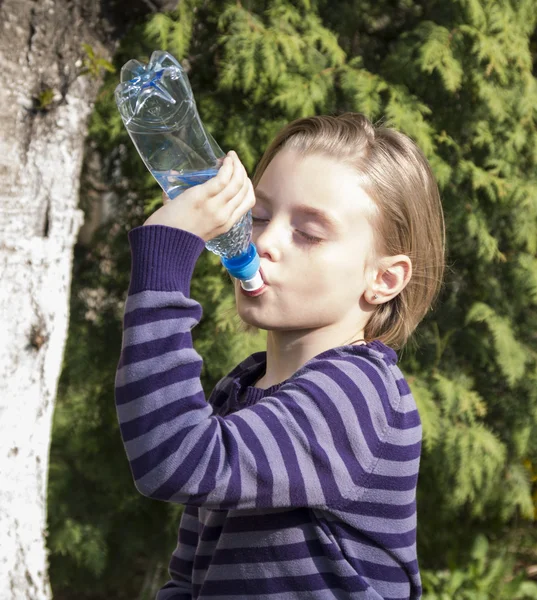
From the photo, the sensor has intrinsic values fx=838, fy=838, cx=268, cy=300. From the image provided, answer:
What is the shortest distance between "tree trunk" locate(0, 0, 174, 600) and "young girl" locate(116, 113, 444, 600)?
1316mm

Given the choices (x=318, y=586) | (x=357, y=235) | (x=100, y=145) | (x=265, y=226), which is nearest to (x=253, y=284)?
(x=265, y=226)

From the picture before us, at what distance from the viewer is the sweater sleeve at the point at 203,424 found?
137 centimetres

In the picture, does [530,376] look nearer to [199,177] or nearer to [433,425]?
[433,425]

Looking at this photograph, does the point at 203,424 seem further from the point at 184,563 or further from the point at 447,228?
the point at 447,228

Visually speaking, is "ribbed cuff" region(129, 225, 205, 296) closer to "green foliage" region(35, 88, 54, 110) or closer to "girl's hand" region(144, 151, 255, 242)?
"girl's hand" region(144, 151, 255, 242)

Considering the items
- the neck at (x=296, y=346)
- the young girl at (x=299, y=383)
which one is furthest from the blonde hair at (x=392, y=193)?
the neck at (x=296, y=346)

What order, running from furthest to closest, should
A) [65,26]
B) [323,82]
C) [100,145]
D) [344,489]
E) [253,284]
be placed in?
[100,145]
[323,82]
[65,26]
[253,284]
[344,489]

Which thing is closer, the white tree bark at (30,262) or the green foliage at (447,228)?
the white tree bark at (30,262)

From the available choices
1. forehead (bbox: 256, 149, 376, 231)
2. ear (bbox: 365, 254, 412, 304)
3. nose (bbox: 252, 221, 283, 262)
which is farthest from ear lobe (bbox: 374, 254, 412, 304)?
nose (bbox: 252, 221, 283, 262)

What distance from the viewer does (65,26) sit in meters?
3.09

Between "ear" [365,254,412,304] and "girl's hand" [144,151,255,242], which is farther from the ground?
"girl's hand" [144,151,255,242]

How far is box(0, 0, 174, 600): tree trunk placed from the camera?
302 centimetres

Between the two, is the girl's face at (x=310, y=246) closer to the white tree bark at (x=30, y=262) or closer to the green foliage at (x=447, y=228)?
the white tree bark at (x=30, y=262)

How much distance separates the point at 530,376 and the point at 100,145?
2.28 m
